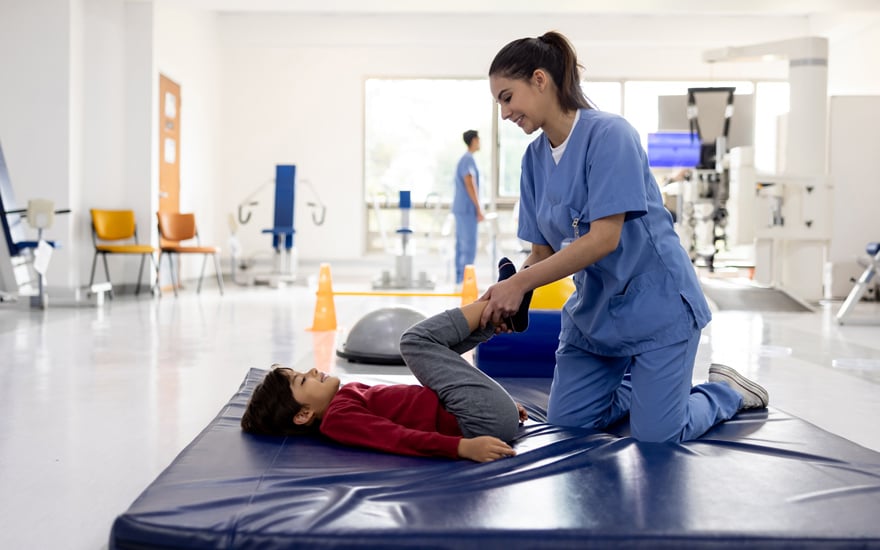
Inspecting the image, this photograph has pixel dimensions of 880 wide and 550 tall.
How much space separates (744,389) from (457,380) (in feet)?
3.17

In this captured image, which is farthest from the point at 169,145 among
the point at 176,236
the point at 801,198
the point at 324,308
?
the point at 801,198

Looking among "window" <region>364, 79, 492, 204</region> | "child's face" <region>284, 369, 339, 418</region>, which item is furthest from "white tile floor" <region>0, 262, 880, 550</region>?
"window" <region>364, 79, 492, 204</region>

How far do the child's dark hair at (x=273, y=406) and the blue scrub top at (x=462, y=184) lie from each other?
6.50 meters

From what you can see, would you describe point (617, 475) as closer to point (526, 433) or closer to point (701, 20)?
point (526, 433)

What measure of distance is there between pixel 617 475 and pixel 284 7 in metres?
7.67

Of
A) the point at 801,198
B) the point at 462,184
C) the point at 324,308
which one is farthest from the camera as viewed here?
the point at 462,184

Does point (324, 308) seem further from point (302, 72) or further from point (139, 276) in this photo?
point (302, 72)

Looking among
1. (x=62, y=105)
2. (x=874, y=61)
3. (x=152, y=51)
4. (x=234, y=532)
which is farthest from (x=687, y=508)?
(x=874, y=61)

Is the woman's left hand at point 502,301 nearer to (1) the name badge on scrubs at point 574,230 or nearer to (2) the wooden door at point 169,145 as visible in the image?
(1) the name badge on scrubs at point 574,230

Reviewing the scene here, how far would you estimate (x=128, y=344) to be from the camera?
4.79 meters

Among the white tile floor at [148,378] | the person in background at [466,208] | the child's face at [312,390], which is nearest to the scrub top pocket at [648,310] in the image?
the child's face at [312,390]

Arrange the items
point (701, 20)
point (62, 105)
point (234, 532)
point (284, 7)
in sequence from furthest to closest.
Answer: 1. point (701, 20)
2. point (284, 7)
3. point (62, 105)
4. point (234, 532)

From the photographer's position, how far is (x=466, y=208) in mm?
8672

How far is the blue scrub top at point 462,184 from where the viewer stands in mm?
8466
